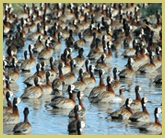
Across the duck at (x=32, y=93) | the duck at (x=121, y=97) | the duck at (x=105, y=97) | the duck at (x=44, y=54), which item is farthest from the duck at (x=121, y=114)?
the duck at (x=44, y=54)

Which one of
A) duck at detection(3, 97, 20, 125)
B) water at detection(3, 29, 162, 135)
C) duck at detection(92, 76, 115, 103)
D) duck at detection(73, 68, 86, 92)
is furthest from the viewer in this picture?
duck at detection(73, 68, 86, 92)

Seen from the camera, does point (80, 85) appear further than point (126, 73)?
No

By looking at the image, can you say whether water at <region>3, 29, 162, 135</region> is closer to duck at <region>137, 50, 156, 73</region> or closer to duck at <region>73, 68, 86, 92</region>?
duck at <region>73, 68, 86, 92</region>

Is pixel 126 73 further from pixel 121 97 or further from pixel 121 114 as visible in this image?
pixel 121 114

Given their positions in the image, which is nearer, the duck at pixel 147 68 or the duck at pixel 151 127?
the duck at pixel 151 127

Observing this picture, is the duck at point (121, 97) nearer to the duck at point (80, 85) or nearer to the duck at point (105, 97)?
the duck at point (105, 97)

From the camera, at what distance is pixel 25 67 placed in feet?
86.3

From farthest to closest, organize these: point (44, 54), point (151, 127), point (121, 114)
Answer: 1. point (44, 54)
2. point (121, 114)
3. point (151, 127)

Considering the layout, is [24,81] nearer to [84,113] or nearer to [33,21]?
[84,113]

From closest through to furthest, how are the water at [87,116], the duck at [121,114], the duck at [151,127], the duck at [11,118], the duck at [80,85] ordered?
1. the duck at [151,127]
2. the water at [87,116]
3. the duck at [11,118]
4. the duck at [121,114]
5. the duck at [80,85]

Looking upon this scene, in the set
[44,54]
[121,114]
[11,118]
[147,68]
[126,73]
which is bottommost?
[147,68]

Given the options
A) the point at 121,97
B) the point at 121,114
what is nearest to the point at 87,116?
the point at 121,114

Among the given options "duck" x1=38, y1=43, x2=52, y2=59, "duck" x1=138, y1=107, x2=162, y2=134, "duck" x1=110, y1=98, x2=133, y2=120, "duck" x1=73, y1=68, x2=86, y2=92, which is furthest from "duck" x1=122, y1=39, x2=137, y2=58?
"duck" x1=138, y1=107, x2=162, y2=134

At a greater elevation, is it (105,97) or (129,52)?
(105,97)
